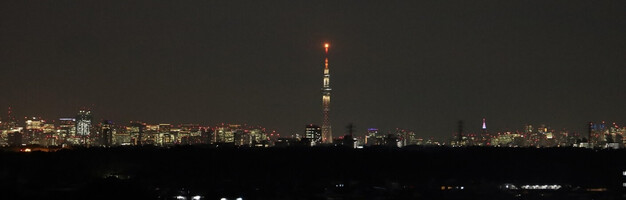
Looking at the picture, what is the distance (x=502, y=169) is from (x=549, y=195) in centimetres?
4317

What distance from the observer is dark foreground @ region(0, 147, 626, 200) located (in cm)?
5125

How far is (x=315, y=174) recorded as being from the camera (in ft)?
290

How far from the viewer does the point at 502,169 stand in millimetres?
96375

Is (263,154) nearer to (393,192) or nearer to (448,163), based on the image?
(448,163)

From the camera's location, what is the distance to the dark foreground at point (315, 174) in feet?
168

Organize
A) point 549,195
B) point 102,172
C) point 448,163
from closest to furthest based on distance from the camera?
point 549,195
point 102,172
point 448,163

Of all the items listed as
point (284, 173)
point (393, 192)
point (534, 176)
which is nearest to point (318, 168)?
point (284, 173)

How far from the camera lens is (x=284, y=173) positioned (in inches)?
3524

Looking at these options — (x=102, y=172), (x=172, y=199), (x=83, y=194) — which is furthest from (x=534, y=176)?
(x=83, y=194)

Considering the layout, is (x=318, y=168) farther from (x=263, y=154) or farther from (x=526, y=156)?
(x=526, y=156)

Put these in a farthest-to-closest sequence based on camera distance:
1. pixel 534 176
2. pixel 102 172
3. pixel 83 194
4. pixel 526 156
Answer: pixel 526 156 < pixel 534 176 < pixel 102 172 < pixel 83 194

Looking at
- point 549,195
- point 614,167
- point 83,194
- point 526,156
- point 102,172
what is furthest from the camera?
point 526,156

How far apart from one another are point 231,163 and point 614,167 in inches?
1621

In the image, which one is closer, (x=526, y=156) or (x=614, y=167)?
(x=614, y=167)
